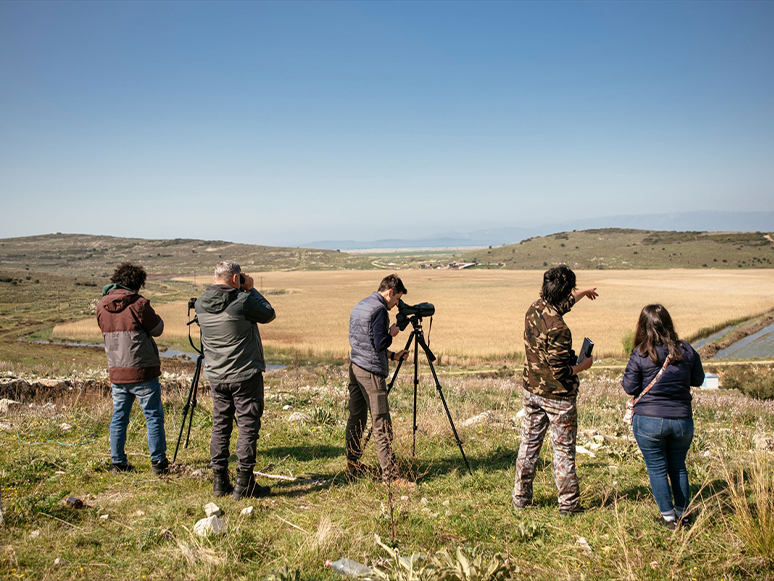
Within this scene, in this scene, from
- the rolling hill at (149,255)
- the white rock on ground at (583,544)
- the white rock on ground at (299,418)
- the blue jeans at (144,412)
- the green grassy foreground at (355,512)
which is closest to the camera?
the green grassy foreground at (355,512)

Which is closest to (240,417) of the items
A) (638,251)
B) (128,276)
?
(128,276)

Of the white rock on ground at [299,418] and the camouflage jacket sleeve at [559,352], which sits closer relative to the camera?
the camouflage jacket sleeve at [559,352]

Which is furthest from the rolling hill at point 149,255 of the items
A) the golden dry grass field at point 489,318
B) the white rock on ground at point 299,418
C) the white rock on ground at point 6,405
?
the white rock on ground at point 299,418

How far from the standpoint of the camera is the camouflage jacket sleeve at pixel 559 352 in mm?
3779

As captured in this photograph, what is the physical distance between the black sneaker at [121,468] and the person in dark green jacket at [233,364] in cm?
131

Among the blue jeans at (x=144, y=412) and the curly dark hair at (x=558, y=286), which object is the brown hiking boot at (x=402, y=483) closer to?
the curly dark hair at (x=558, y=286)

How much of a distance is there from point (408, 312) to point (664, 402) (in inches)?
94.9

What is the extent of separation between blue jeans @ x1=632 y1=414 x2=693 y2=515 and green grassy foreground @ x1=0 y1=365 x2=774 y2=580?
20cm

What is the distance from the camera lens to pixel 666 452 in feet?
12.1

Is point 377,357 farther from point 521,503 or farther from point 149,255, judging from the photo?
point 149,255

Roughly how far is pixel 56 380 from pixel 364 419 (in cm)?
888

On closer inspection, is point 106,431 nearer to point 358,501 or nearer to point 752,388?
point 358,501

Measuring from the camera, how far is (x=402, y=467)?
204 inches

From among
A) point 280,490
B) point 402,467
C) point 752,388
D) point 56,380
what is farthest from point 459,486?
point 752,388
